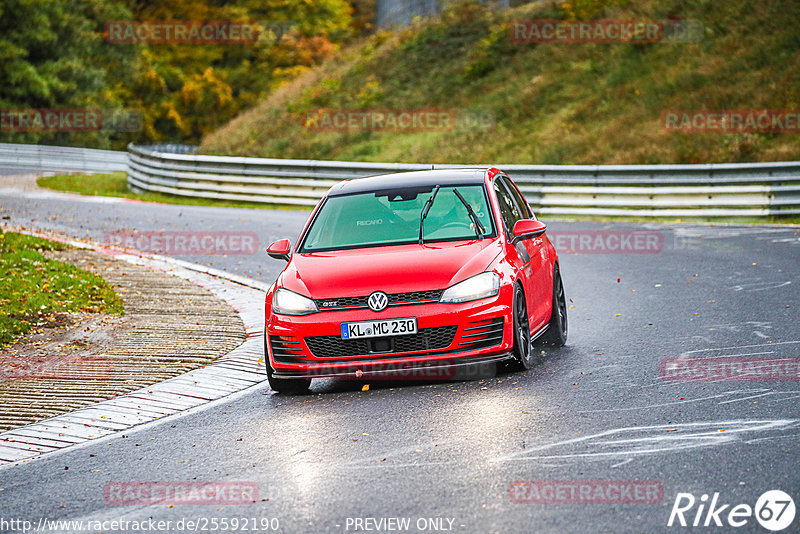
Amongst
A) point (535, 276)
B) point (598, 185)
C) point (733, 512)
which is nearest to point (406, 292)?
point (535, 276)

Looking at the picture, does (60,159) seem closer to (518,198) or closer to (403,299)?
(518,198)

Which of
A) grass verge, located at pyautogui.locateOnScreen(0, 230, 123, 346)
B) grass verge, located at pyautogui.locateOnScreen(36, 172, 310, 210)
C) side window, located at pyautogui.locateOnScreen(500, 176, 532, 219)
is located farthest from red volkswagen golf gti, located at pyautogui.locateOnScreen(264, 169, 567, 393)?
grass verge, located at pyautogui.locateOnScreen(36, 172, 310, 210)

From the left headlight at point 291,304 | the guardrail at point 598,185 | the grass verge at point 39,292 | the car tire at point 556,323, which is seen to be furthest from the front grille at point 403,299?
the guardrail at point 598,185

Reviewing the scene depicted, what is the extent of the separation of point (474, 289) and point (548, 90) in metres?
27.8

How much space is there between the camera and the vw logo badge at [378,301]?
26.5 ft

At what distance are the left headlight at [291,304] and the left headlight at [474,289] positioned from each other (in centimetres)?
99

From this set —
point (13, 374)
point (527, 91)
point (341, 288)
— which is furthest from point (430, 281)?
point (527, 91)

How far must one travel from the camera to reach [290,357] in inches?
327

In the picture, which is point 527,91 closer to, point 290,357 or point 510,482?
point 290,357

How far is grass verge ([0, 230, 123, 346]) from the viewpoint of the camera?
37.7 feet

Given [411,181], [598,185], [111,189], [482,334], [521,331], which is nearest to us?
[482,334]

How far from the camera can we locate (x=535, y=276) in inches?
366

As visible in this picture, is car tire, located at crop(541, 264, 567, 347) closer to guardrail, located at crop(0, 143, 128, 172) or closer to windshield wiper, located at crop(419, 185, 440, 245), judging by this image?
windshield wiper, located at crop(419, 185, 440, 245)

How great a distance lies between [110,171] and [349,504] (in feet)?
128
